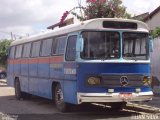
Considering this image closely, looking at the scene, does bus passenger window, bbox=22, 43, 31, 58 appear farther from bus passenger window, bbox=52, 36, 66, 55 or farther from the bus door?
the bus door

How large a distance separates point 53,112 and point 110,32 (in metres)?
3.53

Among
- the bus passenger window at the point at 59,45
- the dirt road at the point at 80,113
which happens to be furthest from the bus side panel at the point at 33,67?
the bus passenger window at the point at 59,45

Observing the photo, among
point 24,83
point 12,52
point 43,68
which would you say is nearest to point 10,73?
point 12,52

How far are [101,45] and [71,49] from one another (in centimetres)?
109

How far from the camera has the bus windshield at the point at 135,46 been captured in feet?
45.7

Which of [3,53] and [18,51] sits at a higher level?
[3,53]

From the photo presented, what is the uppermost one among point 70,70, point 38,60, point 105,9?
point 105,9

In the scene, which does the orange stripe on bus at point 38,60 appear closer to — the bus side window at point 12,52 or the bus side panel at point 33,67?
the bus side panel at point 33,67

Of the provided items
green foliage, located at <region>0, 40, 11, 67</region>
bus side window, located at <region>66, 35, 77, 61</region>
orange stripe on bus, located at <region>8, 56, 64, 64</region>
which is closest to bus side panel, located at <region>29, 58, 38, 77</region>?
orange stripe on bus, located at <region>8, 56, 64, 64</region>

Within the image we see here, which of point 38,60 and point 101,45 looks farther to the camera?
point 38,60

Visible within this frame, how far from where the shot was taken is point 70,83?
46.7 ft

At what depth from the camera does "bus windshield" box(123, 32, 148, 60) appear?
45.7 feet

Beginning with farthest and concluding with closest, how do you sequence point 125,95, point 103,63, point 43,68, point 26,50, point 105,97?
point 26,50
point 43,68
point 125,95
point 103,63
point 105,97

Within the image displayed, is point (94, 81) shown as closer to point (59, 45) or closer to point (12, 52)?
point (59, 45)
